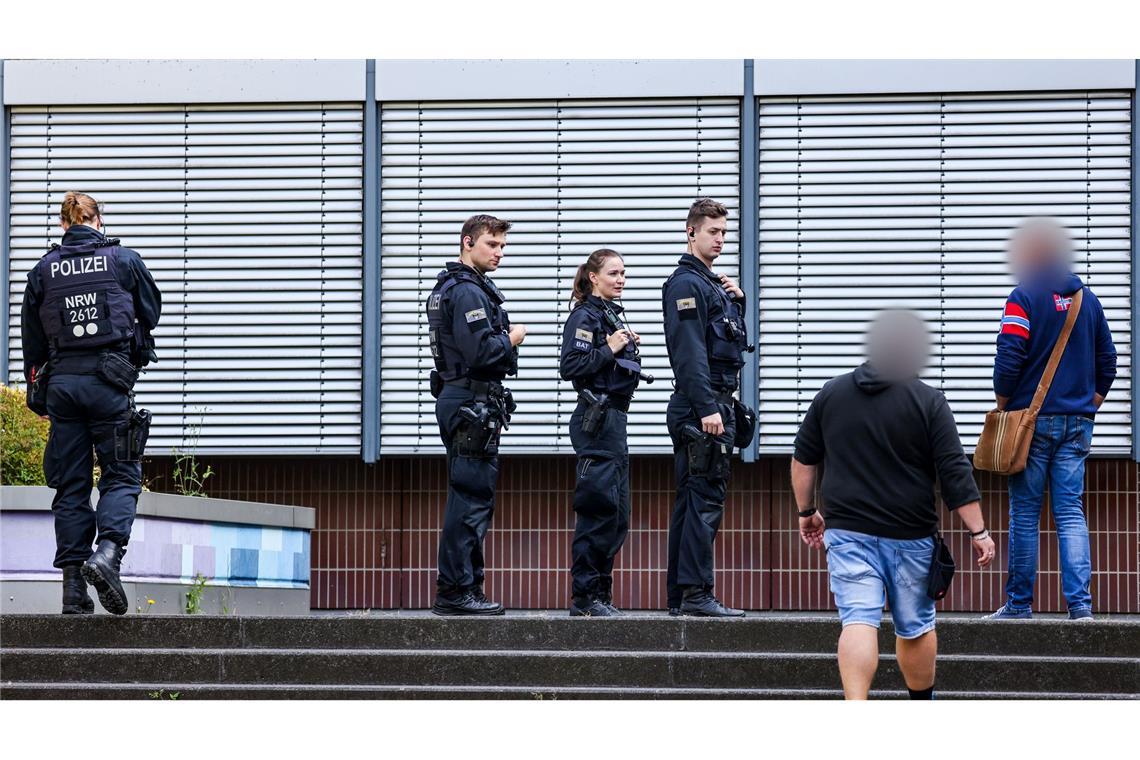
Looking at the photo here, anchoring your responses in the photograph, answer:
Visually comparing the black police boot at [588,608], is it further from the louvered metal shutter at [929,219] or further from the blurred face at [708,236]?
the louvered metal shutter at [929,219]

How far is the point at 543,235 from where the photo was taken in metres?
11.6

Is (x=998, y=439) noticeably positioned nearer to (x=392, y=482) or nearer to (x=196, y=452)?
(x=392, y=482)

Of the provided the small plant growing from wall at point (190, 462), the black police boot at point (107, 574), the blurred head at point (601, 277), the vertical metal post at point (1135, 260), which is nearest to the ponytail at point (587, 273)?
the blurred head at point (601, 277)

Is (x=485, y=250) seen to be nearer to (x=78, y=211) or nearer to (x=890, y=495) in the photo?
(x=78, y=211)

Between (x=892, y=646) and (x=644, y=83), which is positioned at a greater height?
(x=644, y=83)

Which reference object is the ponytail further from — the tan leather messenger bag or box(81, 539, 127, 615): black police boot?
box(81, 539, 127, 615): black police boot

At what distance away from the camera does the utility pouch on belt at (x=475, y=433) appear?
7.99m

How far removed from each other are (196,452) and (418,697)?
4760mm

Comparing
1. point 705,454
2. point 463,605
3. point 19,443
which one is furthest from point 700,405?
point 19,443

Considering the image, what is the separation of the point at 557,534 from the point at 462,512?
3819mm

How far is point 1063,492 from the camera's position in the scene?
8.01 m

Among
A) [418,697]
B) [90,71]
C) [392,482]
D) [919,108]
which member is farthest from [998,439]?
[90,71]

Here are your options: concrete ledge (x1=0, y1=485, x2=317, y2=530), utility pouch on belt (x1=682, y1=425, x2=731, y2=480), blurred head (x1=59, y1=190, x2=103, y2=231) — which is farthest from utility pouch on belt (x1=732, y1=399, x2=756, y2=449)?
blurred head (x1=59, y1=190, x2=103, y2=231)

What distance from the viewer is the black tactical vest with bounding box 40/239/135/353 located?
7871mm
